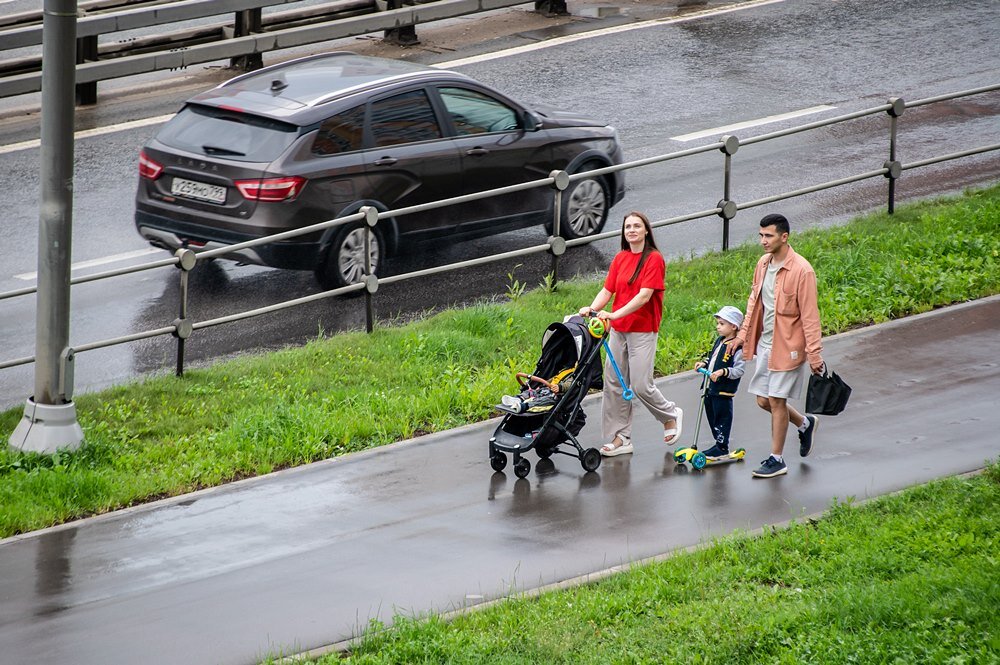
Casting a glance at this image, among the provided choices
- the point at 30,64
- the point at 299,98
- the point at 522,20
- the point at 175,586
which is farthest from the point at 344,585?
the point at 522,20

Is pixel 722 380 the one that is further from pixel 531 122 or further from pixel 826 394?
pixel 531 122

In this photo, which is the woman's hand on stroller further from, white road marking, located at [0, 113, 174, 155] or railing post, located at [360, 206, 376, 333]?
white road marking, located at [0, 113, 174, 155]

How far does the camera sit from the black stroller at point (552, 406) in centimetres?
934

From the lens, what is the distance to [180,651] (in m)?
7.14

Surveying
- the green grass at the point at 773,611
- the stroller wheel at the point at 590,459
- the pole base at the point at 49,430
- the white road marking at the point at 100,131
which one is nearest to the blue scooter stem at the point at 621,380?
the stroller wheel at the point at 590,459

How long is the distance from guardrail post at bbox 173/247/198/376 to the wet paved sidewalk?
196 cm

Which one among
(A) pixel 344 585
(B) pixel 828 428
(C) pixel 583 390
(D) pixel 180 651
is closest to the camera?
(D) pixel 180 651

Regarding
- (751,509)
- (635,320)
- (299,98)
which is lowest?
(751,509)

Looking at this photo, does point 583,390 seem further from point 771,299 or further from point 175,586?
point 175,586

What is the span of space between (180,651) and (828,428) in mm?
4981

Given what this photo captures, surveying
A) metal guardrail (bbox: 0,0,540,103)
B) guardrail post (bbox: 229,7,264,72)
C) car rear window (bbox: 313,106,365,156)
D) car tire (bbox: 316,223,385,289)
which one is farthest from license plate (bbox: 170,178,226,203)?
guardrail post (bbox: 229,7,264,72)

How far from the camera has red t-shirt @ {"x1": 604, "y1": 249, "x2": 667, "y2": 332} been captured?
30.9 ft

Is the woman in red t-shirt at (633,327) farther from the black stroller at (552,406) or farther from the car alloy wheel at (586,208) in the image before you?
→ the car alloy wheel at (586,208)

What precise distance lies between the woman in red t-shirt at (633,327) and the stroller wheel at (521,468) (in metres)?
0.65
